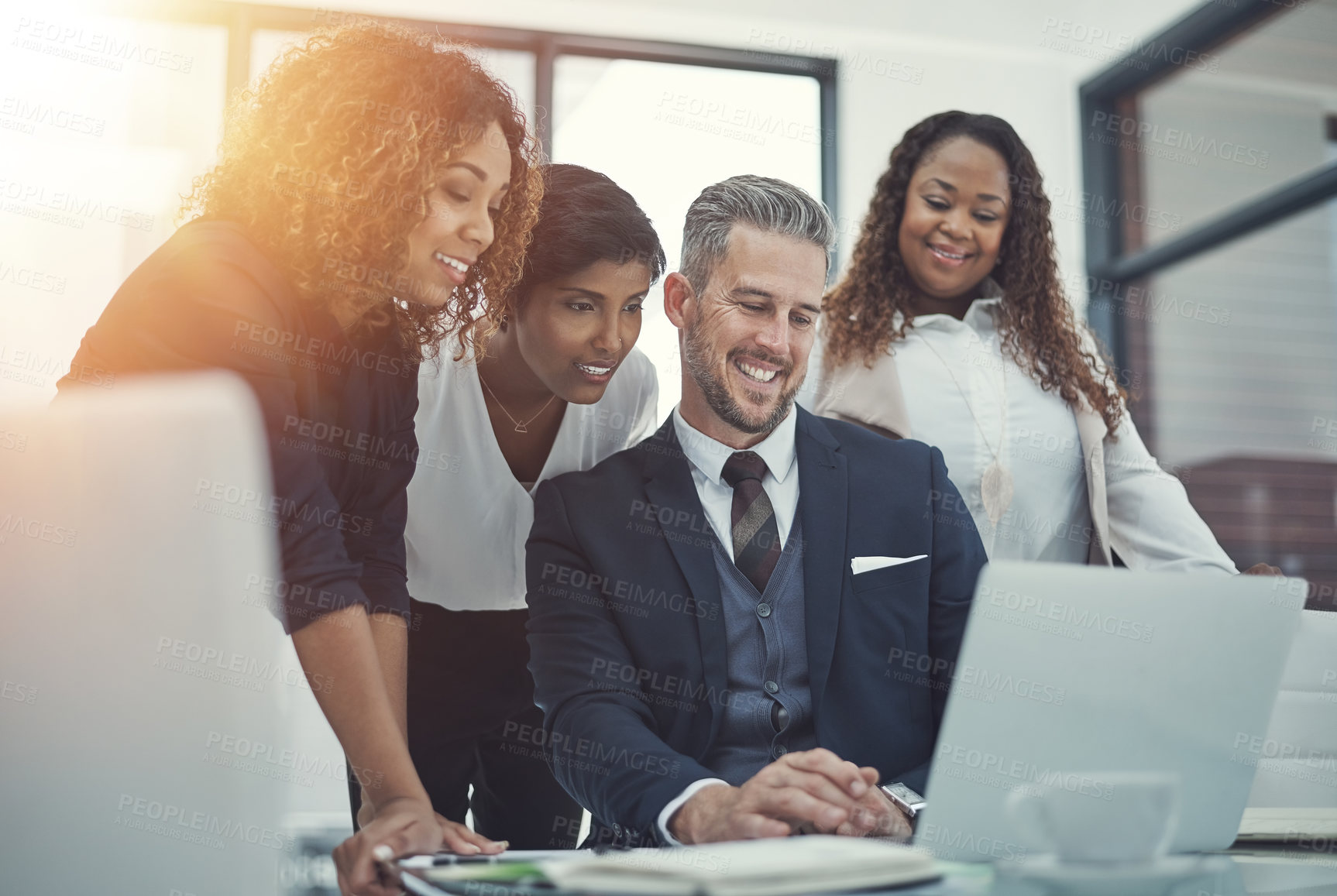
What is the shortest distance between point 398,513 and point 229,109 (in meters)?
0.63

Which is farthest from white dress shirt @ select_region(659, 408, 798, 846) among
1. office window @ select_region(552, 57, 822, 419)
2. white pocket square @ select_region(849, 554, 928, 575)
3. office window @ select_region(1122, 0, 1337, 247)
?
office window @ select_region(1122, 0, 1337, 247)

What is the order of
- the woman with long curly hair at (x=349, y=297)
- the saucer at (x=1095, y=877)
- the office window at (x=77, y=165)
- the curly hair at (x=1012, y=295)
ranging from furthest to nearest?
the office window at (x=77, y=165)
the curly hair at (x=1012, y=295)
the woman with long curly hair at (x=349, y=297)
the saucer at (x=1095, y=877)

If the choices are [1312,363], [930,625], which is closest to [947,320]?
[930,625]

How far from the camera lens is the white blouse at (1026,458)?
2.00 m

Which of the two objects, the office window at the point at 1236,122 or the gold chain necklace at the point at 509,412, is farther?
the office window at the point at 1236,122

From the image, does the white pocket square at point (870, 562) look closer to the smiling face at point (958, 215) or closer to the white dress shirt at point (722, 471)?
the white dress shirt at point (722, 471)

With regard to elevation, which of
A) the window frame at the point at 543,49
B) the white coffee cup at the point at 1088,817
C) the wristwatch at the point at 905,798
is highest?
the window frame at the point at 543,49

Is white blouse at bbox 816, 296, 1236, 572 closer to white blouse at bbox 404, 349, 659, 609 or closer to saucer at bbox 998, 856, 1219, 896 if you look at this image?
white blouse at bbox 404, 349, 659, 609

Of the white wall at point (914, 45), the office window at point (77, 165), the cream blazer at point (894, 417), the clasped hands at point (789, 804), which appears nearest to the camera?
the clasped hands at point (789, 804)

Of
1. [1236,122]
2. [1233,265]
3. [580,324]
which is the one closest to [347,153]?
[580,324]

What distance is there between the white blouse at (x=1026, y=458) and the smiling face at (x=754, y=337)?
0.40 m

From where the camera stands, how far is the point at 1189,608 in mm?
846

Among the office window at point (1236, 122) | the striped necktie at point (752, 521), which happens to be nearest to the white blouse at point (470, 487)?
the striped necktie at point (752, 521)

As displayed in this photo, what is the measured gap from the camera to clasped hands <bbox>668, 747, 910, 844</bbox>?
106cm
